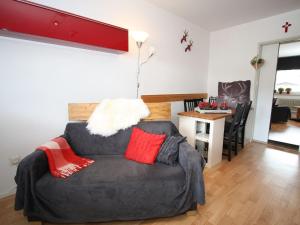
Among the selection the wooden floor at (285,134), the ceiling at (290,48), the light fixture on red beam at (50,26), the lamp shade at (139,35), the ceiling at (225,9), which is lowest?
the wooden floor at (285,134)

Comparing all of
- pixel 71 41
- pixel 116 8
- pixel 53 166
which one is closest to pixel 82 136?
pixel 53 166

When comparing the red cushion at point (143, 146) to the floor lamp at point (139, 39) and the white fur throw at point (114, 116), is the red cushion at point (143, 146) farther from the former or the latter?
the floor lamp at point (139, 39)

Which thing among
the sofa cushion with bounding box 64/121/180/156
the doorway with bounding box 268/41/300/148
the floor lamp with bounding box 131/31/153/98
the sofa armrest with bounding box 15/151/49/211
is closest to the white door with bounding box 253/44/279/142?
the doorway with bounding box 268/41/300/148

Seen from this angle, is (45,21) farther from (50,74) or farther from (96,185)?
(96,185)

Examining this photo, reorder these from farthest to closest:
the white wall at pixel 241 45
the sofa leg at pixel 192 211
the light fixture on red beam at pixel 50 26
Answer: the white wall at pixel 241 45 < the sofa leg at pixel 192 211 < the light fixture on red beam at pixel 50 26

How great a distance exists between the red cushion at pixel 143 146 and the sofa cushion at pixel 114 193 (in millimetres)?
205

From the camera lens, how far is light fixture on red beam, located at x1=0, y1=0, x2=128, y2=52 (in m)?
1.43

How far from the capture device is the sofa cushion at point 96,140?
1.86 metres

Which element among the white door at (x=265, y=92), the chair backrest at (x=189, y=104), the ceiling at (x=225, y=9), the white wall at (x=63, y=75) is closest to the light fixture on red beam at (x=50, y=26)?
the white wall at (x=63, y=75)

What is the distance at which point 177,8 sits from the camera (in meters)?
2.88

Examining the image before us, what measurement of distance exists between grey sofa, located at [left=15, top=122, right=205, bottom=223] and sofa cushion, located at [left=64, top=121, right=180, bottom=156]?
316 millimetres

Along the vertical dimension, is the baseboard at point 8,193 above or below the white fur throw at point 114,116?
below

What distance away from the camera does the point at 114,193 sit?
4.46ft

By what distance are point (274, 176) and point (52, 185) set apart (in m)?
2.70
